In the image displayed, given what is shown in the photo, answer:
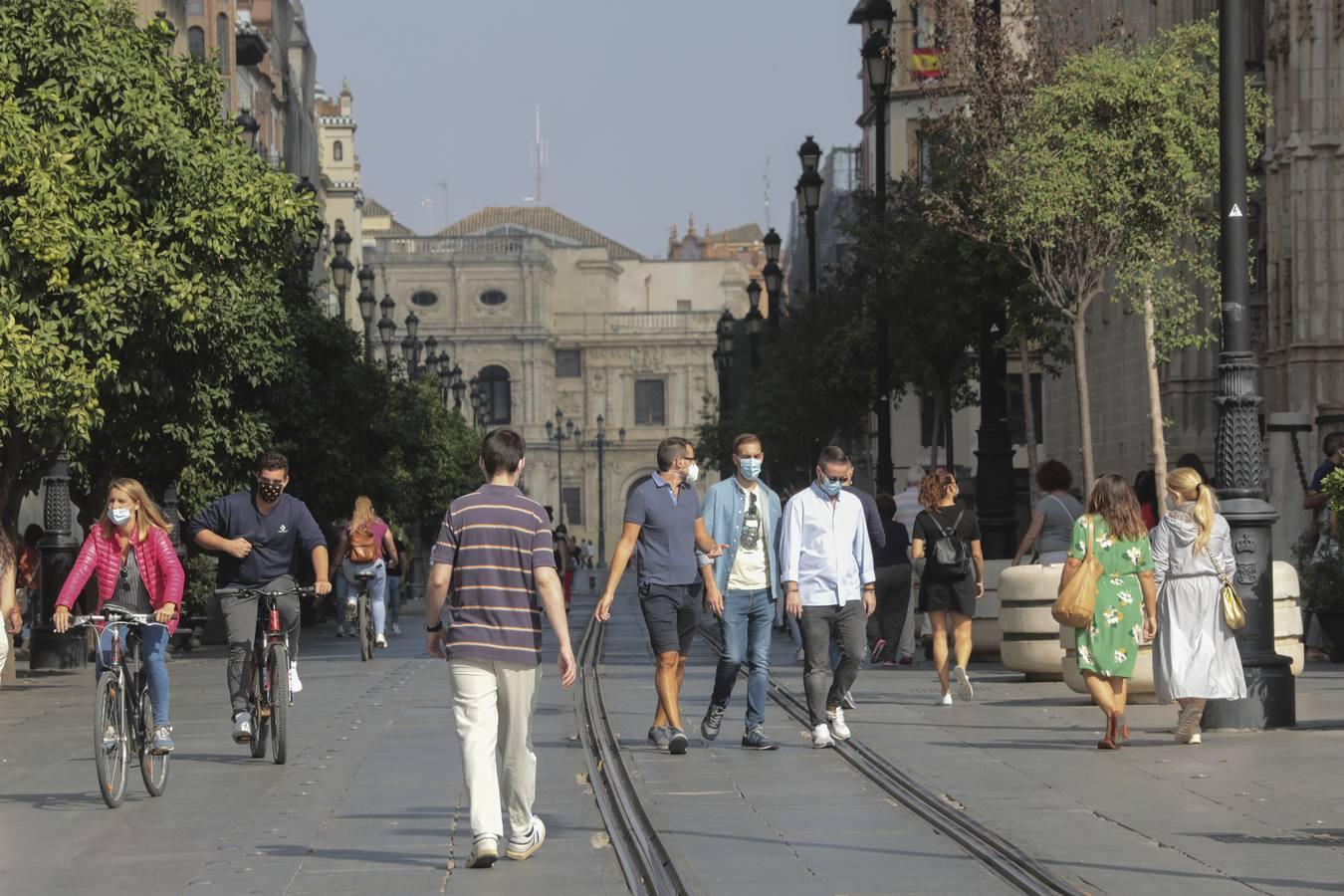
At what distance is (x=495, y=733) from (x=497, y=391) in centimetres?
11672

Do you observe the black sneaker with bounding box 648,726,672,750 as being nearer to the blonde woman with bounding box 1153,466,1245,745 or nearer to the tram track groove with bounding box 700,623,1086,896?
the tram track groove with bounding box 700,623,1086,896

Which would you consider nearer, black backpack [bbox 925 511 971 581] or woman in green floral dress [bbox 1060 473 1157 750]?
woman in green floral dress [bbox 1060 473 1157 750]

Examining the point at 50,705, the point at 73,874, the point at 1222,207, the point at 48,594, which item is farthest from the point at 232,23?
the point at 73,874

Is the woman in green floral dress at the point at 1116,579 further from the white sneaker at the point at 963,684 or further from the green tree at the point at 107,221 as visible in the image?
the green tree at the point at 107,221

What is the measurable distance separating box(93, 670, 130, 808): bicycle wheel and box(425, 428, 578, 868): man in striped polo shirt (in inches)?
97.7

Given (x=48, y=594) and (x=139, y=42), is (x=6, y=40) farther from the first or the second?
(x=48, y=594)

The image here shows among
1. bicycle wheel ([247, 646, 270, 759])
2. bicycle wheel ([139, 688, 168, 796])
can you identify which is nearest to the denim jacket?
bicycle wheel ([247, 646, 270, 759])

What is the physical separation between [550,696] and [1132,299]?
13.1 m

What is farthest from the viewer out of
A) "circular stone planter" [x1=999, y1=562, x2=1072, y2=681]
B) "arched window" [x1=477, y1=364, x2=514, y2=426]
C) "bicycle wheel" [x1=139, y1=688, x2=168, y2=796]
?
"arched window" [x1=477, y1=364, x2=514, y2=426]

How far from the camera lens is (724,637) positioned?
13.9 metres

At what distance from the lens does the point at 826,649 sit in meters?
14.0

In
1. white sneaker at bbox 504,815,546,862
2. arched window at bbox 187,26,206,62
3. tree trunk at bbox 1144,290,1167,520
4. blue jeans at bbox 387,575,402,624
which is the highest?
arched window at bbox 187,26,206,62

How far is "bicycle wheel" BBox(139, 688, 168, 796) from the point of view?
1180cm

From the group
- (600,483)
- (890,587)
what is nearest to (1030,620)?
(890,587)
